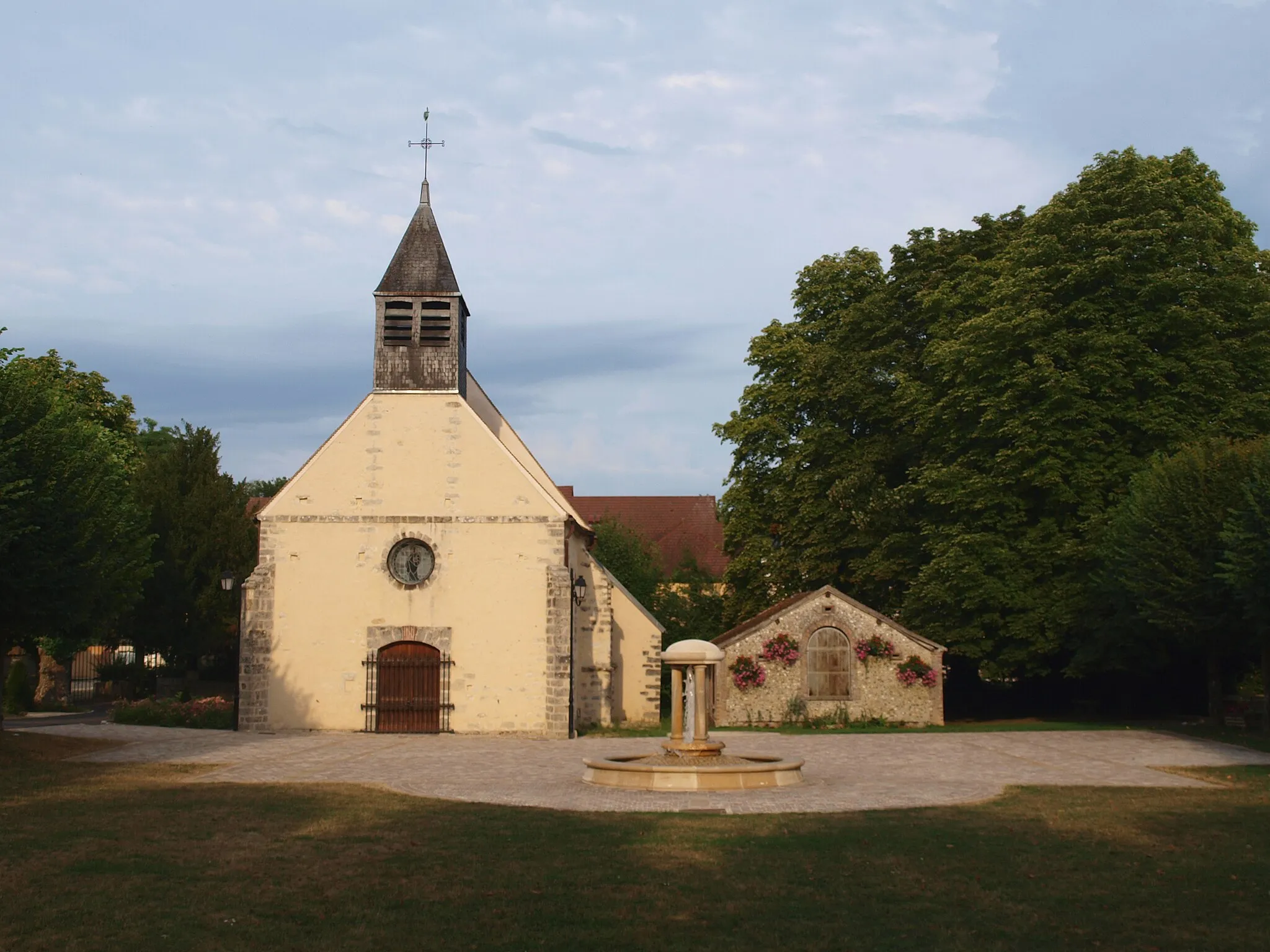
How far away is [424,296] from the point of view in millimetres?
26625

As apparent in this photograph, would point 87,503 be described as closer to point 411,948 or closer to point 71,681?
point 411,948

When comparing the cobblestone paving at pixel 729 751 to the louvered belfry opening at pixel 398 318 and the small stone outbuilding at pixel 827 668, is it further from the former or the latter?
the louvered belfry opening at pixel 398 318

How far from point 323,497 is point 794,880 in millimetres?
18474

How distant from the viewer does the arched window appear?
89.6 ft

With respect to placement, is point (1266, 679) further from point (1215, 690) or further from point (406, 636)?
point (406, 636)

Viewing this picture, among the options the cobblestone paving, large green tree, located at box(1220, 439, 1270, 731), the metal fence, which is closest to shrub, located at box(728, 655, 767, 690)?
the cobblestone paving

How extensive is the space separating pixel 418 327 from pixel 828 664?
11667 mm

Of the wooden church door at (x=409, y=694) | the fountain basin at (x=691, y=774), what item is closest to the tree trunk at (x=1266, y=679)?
the fountain basin at (x=691, y=774)

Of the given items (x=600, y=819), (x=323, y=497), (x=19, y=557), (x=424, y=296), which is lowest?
(x=600, y=819)

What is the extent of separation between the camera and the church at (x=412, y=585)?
980 inches

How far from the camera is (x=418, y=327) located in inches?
1053

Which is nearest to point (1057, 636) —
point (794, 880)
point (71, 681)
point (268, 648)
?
point (268, 648)

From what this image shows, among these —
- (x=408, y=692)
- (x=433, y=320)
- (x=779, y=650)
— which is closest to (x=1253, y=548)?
(x=779, y=650)

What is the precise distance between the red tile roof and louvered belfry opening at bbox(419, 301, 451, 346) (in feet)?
94.4
